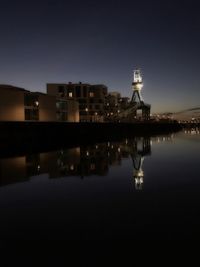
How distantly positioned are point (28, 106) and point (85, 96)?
62.1m

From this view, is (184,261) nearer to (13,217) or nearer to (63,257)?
(63,257)

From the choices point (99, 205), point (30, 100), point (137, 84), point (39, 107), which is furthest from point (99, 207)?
point (137, 84)

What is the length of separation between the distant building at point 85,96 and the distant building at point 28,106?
133 ft

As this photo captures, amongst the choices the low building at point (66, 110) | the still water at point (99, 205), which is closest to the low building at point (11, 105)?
the low building at point (66, 110)

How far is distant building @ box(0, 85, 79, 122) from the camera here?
5728cm

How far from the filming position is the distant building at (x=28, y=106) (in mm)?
57281

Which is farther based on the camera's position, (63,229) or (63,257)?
(63,229)

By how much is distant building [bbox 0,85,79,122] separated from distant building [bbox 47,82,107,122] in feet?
133

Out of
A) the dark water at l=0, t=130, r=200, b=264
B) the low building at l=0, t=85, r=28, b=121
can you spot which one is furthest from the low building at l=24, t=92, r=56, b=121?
the dark water at l=0, t=130, r=200, b=264

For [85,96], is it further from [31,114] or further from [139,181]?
[139,181]

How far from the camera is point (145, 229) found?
23.7 ft

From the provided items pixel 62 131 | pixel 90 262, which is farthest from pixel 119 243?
pixel 62 131

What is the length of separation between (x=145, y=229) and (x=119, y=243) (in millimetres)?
1076

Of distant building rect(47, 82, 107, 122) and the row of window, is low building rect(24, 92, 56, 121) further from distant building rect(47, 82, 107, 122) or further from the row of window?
the row of window
